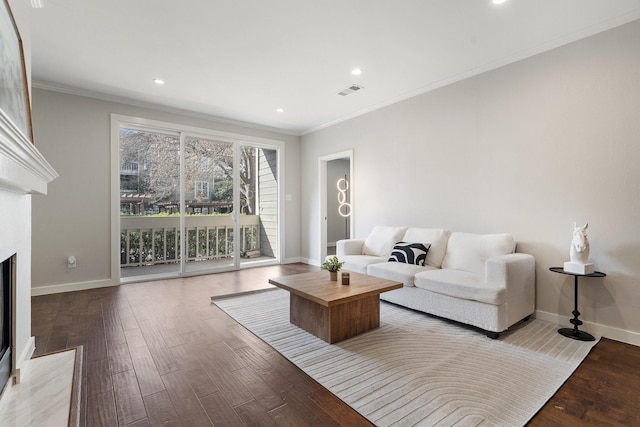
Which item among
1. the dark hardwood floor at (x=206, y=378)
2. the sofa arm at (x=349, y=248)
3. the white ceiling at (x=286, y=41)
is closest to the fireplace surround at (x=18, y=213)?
the dark hardwood floor at (x=206, y=378)

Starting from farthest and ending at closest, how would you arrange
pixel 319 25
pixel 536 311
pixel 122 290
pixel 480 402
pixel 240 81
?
pixel 122 290
pixel 240 81
pixel 536 311
pixel 319 25
pixel 480 402

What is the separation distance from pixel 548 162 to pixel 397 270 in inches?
71.8

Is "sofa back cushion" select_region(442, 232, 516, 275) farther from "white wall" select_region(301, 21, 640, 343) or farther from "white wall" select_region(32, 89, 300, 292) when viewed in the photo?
"white wall" select_region(32, 89, 300, 292)

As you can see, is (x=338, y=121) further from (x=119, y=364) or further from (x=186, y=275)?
(x=119, y=364)

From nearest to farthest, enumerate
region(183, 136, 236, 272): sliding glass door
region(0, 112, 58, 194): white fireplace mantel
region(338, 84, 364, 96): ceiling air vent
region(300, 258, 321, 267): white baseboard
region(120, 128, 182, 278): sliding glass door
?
region(0, 112, 58, 194): white fireplace mantel → region(338, 84, 364, 96): ceiling air vent → region(120, 128, 182, 278): sliding glass door → region(183, 136, 236, 272): sliding glass door → region(300, 258, 321, 267): white baseboard

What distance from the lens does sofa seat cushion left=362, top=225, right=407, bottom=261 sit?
409 centimetres

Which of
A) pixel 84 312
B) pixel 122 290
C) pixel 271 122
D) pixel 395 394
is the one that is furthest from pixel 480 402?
pixel 271 122

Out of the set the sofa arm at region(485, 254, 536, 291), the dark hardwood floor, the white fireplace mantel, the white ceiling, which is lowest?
the dark hardwood floor

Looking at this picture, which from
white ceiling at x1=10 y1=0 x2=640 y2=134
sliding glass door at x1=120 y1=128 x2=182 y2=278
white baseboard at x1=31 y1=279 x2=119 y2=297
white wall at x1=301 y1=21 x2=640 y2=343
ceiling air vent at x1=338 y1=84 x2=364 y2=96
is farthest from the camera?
sliding glass door at x1=120 y1=128 x2=182 y2=278

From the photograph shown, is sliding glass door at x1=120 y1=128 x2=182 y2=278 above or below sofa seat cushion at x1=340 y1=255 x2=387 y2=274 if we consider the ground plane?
above

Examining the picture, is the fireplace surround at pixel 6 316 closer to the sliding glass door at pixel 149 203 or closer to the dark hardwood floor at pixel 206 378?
the dark hardwood floor at pixel 206 378

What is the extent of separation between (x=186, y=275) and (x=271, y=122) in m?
3.10

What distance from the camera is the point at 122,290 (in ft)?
13.5

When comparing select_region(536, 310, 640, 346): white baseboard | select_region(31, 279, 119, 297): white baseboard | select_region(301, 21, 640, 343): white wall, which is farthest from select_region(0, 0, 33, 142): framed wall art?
select_region(536, 310, 640, 346): white baseboard
